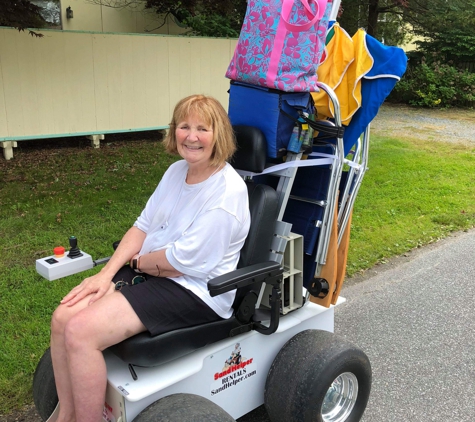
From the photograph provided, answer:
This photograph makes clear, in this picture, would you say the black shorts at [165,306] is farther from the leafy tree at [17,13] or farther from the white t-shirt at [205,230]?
the leafy tree at [17,13]

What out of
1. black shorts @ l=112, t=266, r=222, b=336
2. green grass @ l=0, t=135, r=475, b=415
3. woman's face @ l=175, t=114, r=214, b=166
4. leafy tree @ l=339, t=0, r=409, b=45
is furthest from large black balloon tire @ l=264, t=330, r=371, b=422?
leafy tree @ l=339, t=0, r=409, b=45

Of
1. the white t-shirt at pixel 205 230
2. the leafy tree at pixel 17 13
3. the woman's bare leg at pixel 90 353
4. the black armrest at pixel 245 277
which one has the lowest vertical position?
the woman's bare leg at pixel 90 353

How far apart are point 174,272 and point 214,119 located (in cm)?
70

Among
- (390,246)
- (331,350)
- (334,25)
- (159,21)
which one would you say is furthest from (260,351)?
(159,21)

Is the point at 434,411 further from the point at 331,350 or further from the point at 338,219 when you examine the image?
the point at 338,219

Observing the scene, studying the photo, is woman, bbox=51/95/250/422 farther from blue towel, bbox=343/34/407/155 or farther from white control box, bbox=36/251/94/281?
blue towel, bbox=343/34/407/155

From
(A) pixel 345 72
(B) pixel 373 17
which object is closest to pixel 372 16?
(B) pixel 373 17

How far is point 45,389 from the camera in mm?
2318

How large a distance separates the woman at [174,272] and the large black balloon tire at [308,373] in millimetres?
429

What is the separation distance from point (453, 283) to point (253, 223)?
108 inches

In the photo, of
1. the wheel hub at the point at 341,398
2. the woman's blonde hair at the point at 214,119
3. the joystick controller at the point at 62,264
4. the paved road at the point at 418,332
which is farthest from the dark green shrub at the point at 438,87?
the joystick controller at the point at 62,264

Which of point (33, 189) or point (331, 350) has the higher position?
point (331, 350)

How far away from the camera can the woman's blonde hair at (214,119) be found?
7.25 ft

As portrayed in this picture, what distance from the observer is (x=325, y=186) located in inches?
103
